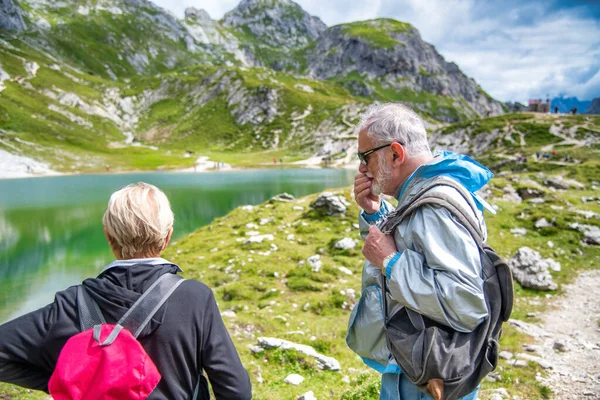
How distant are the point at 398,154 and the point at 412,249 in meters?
0.99

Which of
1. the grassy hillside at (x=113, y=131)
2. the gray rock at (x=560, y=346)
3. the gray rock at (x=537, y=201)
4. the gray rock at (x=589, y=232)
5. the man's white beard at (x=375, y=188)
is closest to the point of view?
the man's white beard at (x=375, y=188)

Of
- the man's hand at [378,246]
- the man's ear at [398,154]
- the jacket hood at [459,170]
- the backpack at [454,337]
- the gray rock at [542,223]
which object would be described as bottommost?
the gray rock at [542,223]

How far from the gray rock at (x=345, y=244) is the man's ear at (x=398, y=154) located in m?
14.0

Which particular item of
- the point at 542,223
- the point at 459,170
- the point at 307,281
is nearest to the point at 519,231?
the point at 542,223

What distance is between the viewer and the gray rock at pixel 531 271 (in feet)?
42.4

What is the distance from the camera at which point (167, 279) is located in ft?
9.63

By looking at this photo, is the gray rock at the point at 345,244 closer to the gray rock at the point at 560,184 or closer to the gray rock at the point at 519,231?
the gray rock at the point at 519,231

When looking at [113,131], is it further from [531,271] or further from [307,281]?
[531,271]

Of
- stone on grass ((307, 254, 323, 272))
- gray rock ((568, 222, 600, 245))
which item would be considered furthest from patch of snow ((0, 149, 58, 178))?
gray rock ((568, 222, 600, 245))

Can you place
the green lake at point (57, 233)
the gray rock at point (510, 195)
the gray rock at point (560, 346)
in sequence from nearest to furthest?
1. the gray rock at point (560, 346)
2. the green lake at point (57, 233)
3. the gray rock at point (510, 195)

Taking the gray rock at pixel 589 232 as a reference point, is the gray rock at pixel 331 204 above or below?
above

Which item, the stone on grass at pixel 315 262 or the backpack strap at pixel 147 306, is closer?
the backpack strap at pixel 147 306

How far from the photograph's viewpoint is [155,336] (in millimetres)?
2854

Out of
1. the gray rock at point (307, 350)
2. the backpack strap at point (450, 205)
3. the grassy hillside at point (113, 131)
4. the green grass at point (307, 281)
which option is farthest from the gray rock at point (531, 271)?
the grassy hillside at point (113, 131)
